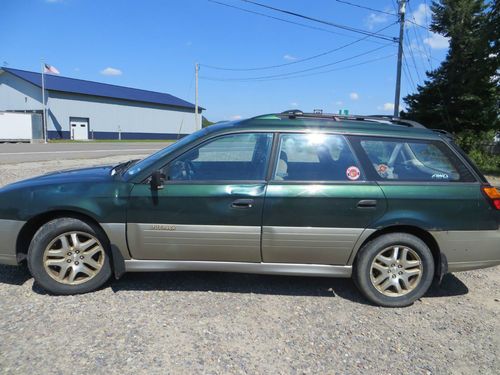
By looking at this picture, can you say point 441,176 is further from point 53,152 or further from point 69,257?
point 53,152

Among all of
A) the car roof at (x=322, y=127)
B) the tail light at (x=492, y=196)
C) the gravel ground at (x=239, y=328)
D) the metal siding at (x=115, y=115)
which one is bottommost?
the gravel ground at (x=239, y=328)

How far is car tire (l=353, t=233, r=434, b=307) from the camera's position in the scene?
369 centimetres

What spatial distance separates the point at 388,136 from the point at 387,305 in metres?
1.59

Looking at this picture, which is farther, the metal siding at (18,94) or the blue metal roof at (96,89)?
the blue metal roof at (96,89)

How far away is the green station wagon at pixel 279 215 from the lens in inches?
142

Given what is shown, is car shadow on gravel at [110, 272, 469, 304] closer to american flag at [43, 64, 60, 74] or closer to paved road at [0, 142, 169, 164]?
paved road at [0, 142, 169, 164]

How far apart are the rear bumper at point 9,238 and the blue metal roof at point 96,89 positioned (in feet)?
149

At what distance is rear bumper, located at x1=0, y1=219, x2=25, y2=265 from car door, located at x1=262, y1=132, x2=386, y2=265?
7.47 ft

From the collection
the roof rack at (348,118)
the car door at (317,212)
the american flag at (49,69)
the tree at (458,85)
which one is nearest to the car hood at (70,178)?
the car door at (317,212)

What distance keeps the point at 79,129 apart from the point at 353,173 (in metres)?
48.9

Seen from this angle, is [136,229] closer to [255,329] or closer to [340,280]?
[255,329]

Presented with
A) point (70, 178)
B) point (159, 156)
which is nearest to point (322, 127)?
point (159, 156)

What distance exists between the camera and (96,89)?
51969 mm

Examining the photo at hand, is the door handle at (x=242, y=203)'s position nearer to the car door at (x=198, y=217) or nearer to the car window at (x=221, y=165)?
A: the car door at (x=198, y=217)
